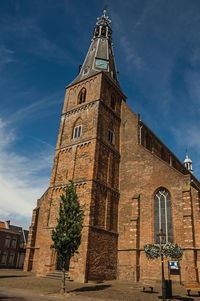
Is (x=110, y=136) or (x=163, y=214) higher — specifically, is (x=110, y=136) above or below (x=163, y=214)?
above

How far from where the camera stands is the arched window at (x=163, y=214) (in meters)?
22.5

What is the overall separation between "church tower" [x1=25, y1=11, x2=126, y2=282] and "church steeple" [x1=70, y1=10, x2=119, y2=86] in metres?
0.19

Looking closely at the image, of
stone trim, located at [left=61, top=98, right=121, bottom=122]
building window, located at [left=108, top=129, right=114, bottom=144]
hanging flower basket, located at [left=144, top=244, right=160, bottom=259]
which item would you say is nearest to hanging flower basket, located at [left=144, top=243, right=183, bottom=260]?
hanging flower basket, located at [left=144, top=244, right=160, bottom=259]

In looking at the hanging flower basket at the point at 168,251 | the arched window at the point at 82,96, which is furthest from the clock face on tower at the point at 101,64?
the hanging flower basket at the point at 168,251

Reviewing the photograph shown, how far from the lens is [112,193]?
84.1 ft

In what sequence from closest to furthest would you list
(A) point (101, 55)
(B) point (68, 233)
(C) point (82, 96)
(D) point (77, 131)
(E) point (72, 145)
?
(B) point (68, 233), (E) point (72, 145), (D) point (77, 131), (C) point (82, 96), (A) point (101, 55)

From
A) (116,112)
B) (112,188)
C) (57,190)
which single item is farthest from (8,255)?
(116,112)

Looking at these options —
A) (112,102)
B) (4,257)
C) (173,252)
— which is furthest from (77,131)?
(4,257)

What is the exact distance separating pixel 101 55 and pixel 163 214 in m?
23.1

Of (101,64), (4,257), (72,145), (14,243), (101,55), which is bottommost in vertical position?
(4,257)

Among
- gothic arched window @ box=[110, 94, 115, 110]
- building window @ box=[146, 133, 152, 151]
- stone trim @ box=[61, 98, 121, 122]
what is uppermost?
gothic arched window @ box=[110, 94, 115, 110]

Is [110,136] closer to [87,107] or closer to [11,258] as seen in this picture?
[87,107]

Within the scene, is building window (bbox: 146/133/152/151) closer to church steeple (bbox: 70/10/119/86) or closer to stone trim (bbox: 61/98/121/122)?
stone trim (bbox: 61/98/121/122)

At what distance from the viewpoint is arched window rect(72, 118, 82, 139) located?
27.8 meters
